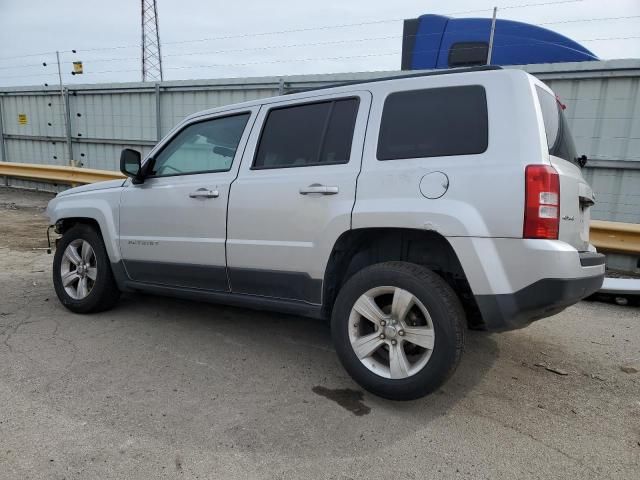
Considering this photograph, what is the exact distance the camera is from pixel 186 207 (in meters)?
3.59

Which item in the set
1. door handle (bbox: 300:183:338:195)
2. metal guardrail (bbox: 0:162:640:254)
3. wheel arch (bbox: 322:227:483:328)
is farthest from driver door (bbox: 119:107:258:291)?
metal guardrail (bbox: 0:162:640:254)

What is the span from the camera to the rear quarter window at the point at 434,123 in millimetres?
2551

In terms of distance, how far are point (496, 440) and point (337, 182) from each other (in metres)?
1.71

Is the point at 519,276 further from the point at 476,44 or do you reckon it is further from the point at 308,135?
the point at 476,44

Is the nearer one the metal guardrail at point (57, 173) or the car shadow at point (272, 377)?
A: the car shadow at point (272, 377)

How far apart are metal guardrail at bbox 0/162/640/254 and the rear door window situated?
4235 millimetres

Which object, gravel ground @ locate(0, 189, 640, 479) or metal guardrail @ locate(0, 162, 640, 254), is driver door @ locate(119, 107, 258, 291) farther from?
metal guardrail @ locate(0, 162, 640, 254)

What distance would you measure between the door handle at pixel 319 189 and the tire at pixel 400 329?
552 millimetres

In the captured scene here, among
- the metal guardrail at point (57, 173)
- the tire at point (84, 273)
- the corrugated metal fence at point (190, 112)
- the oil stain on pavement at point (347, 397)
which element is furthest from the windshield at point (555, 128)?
the metal guardrail at point (57, 173)

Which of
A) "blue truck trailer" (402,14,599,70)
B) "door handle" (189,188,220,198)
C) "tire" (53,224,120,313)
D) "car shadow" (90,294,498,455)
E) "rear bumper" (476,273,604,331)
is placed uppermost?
"blue truck trailer" (402,14,599,70)

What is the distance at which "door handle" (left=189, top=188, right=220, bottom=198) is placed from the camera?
3.43 metres

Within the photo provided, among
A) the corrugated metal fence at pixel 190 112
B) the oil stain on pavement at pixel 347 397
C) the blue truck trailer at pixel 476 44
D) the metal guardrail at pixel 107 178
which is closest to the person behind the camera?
the oil stain on pavement at pixel 347 397

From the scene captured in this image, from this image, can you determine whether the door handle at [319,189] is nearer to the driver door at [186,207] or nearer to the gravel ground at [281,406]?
the driver door at [186,207]

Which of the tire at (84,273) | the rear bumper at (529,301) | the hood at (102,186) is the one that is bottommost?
the tire at (84,273)
